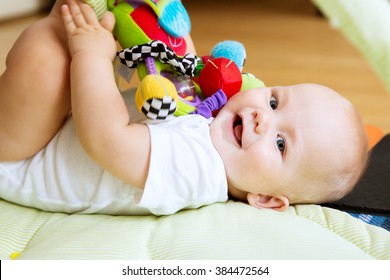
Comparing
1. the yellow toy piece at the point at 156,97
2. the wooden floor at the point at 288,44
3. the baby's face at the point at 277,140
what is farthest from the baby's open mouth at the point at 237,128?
the wooden floor at the point at 288,44

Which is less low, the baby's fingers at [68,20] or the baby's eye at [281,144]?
the baby's fingers at [68,20]

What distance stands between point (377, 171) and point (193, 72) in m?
0.47

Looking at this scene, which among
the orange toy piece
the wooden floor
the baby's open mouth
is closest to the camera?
the baby's open mouth

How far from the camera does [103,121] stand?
30.3 inches

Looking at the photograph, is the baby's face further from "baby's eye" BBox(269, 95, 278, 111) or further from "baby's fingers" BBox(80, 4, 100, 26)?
"baby's fingers" BBox(80, 4, 100, 26)

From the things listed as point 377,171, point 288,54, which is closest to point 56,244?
point 377,171

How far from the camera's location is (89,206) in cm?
85

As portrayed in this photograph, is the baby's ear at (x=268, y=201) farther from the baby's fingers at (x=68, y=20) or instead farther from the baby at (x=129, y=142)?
the baby's fingers at (x=68, y=20)

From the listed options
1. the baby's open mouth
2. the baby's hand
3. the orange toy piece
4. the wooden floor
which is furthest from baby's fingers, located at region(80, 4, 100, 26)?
the orange toy piece

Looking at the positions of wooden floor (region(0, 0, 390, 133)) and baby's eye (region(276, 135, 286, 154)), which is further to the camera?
wooden floor (region(0, 0, 390, 133))

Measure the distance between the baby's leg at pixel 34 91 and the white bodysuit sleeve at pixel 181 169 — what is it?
160mm

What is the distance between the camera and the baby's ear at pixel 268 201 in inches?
34.4

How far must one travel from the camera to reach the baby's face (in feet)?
2.73
